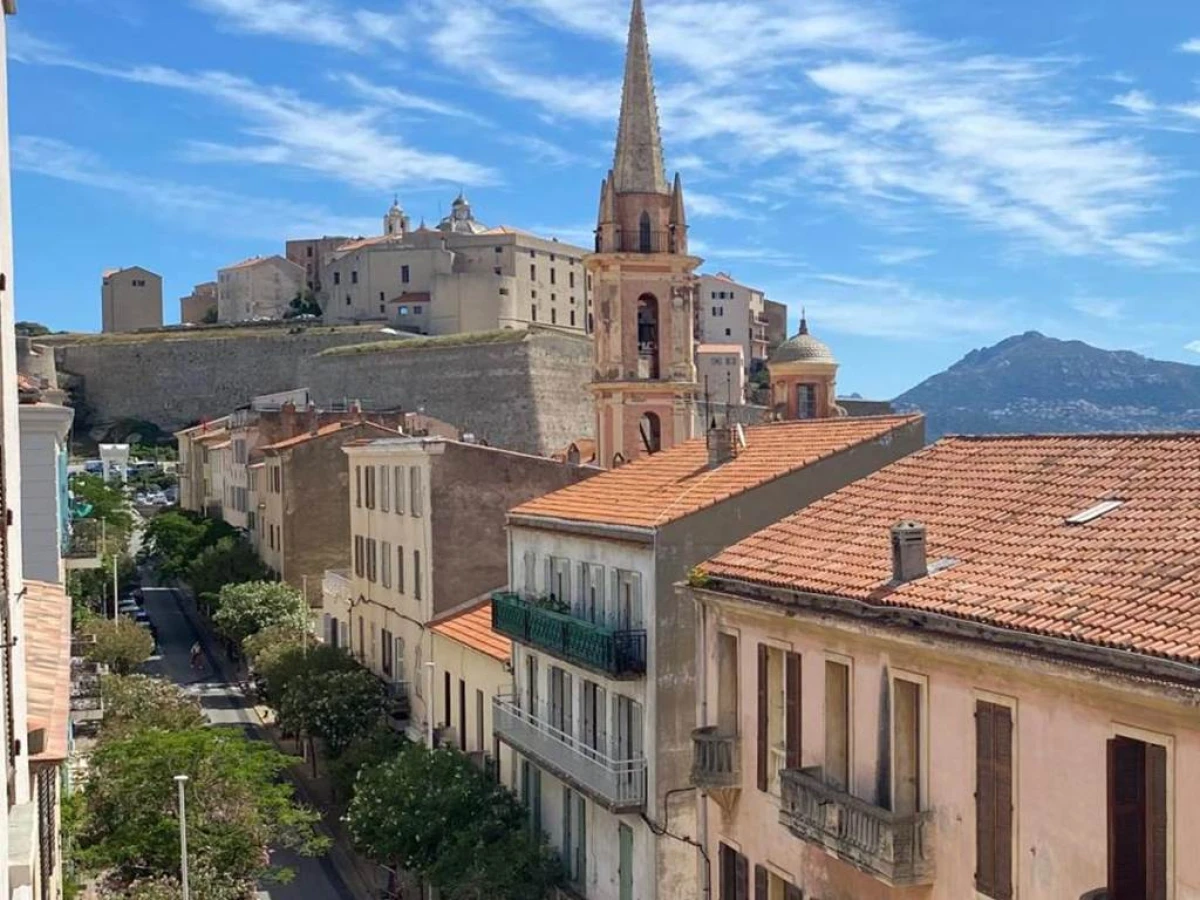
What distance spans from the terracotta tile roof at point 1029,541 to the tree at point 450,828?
352 inches

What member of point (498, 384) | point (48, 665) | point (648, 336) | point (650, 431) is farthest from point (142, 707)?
point (498, 384)

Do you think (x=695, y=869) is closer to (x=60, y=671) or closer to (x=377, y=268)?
(x=60, y=671)

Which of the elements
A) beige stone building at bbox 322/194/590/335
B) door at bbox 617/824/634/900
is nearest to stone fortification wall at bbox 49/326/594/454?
beige stone building at bbox 322/194/590/335

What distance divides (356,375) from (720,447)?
338 feet

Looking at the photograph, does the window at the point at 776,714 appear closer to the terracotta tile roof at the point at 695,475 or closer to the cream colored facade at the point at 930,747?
the cream colored facade at the point at 930,747

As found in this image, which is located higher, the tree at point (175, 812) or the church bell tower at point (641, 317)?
the church bell tower at point (641, 317)

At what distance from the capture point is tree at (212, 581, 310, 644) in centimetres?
5047

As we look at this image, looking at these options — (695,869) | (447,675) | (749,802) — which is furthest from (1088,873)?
(447,675)

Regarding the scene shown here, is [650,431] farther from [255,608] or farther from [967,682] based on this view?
[967,682]

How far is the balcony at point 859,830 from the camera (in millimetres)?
12750

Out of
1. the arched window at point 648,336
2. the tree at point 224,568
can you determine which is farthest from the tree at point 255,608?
the arched window at point 648,336

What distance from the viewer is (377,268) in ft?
467

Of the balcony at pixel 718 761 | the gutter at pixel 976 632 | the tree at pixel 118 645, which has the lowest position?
the tree at pixel 118 645

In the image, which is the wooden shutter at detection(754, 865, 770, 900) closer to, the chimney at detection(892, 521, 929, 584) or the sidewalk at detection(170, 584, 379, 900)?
the chimney at detection(892, 521, 929, 584)
